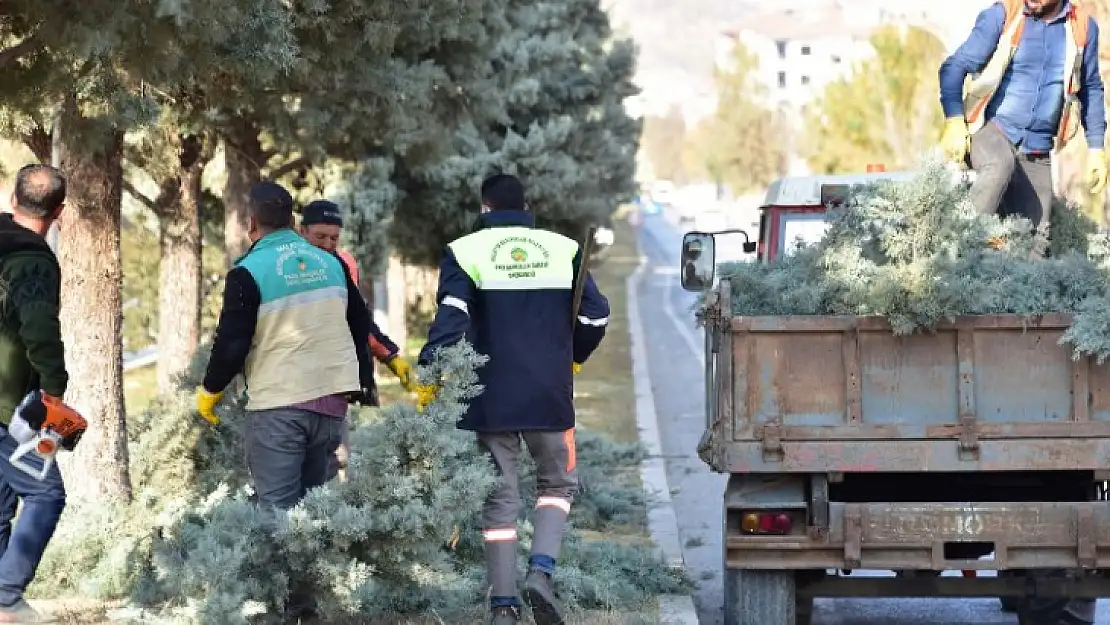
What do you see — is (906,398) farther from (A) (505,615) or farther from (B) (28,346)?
(B) (28,346)

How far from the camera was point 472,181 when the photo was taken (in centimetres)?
2084

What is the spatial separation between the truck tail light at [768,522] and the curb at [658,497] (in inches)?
33.0

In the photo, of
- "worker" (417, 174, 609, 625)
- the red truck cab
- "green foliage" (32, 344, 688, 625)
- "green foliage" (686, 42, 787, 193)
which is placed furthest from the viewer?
"green foliage" (686, 42, 787, 193)

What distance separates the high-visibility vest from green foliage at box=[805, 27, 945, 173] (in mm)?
29599

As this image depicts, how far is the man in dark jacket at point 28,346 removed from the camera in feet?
20.4

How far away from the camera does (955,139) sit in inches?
318

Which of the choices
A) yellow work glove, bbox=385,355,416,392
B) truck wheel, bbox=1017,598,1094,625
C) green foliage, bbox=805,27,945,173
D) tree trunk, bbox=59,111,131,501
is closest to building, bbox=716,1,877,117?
green foliage, bbox=805,27,945,173

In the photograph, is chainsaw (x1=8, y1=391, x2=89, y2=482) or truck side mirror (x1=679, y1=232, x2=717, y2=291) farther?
truck side mirror (x1=679, y1=232, x2=717, y2=291)

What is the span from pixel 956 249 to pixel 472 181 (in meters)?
14.3

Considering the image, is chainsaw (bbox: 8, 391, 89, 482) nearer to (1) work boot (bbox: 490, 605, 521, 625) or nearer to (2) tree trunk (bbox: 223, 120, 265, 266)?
(1) work boot (bbox: 490, 605, 521, 625)

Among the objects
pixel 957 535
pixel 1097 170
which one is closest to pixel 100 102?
pixel 957 535

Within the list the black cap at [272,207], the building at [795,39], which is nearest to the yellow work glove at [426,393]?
the black cap at [272,207]

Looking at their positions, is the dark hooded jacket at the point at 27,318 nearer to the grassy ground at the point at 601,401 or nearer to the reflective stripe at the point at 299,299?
the reflective stripe at the point at 299,299

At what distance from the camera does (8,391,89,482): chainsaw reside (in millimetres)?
6215
